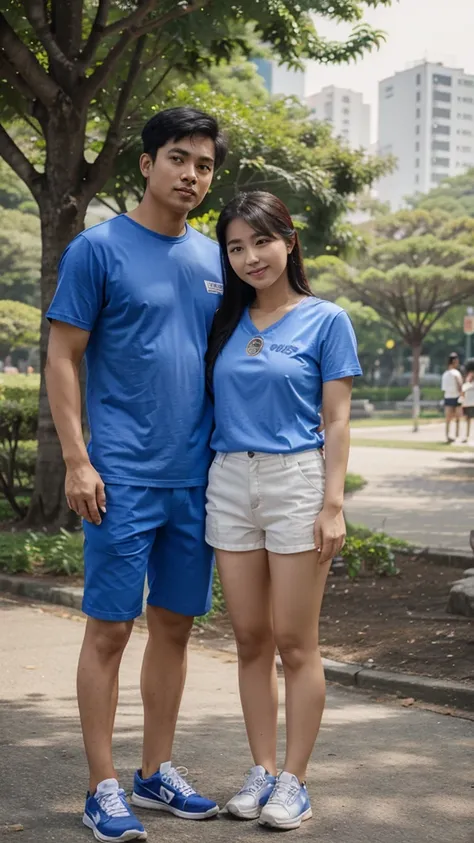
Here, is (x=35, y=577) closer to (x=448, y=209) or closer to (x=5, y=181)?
(x=5, y=181)

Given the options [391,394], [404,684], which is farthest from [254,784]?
[391,394]

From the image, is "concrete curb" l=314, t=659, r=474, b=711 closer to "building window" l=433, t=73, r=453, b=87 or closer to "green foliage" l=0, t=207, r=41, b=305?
"green foliage" l=0, t=207, r=41, b=305

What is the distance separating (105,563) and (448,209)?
231 feet

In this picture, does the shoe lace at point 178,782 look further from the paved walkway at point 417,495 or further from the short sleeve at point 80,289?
the paved walkway at point 417,495

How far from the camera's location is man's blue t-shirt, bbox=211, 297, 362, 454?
3.71 metres

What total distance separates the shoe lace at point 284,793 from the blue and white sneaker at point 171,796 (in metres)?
0.22

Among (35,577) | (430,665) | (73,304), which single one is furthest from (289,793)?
(35,577)

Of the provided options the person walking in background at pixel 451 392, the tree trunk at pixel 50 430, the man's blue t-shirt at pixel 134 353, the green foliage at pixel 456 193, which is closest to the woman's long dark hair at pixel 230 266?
the man's blue t-shirt at pixel 134 353

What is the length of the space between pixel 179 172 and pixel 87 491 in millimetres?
1027

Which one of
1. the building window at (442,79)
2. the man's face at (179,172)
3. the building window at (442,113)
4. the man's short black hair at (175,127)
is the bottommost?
the man's face at (179,172)

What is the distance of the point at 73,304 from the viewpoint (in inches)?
144

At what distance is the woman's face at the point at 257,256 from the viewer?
3.81m

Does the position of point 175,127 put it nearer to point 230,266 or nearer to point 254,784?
point 230,266

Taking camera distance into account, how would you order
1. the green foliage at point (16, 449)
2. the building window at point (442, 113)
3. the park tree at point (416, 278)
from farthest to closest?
the building window at point (442, 113), the park tree at point (416, 278), the green foliage at point (16, 449)
